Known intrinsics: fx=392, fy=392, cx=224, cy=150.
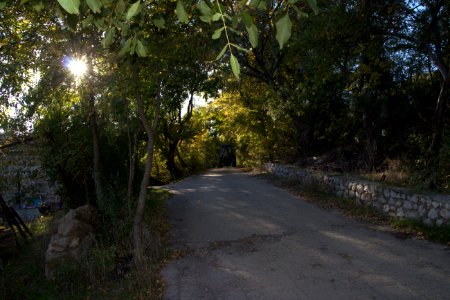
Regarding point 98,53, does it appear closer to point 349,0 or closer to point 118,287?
point 118,287

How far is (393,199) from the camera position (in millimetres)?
8766

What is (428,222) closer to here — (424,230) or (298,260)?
(424,230)

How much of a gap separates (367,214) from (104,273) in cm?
611

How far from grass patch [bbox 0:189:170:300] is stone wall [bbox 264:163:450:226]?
5.03 m

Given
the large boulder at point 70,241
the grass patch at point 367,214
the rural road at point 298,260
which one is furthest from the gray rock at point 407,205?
the large boulder at point 70,241

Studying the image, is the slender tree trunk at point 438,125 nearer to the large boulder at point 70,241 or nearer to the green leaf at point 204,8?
the large boulder at point 70,241

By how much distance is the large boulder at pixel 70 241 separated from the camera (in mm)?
7348

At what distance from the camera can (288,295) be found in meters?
5.16

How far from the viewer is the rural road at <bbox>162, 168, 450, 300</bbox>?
208 inches

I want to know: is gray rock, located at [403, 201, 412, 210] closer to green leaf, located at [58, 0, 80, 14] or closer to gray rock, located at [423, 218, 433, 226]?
gray rock, located at [423, 218, 433, 226]

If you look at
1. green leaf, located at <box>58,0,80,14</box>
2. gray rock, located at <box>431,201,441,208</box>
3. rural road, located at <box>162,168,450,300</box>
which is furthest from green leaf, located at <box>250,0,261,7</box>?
gray rock, located at <box>431,201,441,208</box>

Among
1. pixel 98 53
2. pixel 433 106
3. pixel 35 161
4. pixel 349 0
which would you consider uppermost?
pixel 349 0

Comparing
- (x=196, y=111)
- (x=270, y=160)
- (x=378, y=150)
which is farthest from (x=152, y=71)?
(x=196, y=111)

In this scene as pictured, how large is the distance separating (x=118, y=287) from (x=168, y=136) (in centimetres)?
2234
